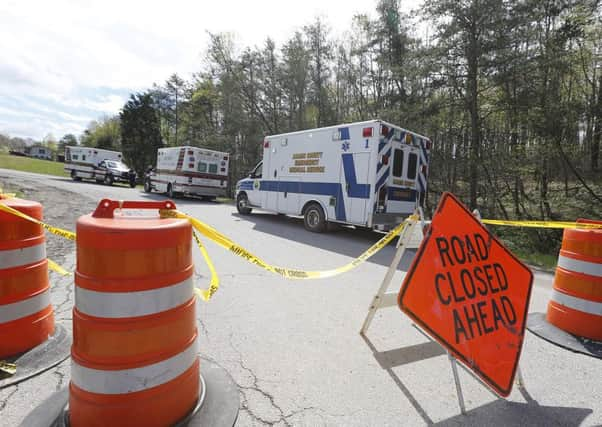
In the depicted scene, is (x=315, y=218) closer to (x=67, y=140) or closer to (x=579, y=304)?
(x=579, y=304)

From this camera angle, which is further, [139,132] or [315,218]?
[139,132]

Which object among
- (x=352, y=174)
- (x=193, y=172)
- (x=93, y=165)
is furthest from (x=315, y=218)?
(x=93, y=165)

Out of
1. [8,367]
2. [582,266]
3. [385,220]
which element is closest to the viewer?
[8,367]

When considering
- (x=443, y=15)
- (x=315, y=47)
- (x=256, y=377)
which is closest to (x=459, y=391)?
(x=256, y=377)

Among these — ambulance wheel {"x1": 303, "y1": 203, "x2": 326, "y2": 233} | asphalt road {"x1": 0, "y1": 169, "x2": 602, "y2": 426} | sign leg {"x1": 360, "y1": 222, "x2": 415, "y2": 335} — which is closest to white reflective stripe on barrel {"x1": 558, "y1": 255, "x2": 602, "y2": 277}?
asphalt road {"x1": 0, "y1": 169, "x2": 602, "y2": 426}

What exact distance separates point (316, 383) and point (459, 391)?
3.29ft

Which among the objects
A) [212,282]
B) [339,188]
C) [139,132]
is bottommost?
[212,282]

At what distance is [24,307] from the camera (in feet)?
8.48

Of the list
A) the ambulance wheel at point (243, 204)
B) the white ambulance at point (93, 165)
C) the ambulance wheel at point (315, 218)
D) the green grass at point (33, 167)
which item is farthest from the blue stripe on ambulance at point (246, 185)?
the green grass at point (33, 167)

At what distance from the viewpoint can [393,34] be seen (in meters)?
18.2

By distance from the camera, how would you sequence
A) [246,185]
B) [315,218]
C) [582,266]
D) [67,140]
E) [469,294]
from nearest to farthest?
[469,294] → [582,266] → [315,218] → [246,185] → [67,140]

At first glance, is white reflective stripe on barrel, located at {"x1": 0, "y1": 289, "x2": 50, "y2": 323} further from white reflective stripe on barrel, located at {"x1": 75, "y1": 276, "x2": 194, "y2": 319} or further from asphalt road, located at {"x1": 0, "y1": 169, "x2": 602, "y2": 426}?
white reflective stripe on barrel, located at {"x1": 75, "y1": 276, "x2": 194, "y2": 319}

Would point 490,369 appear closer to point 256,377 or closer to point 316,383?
point 316,383

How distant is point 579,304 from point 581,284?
203mm
